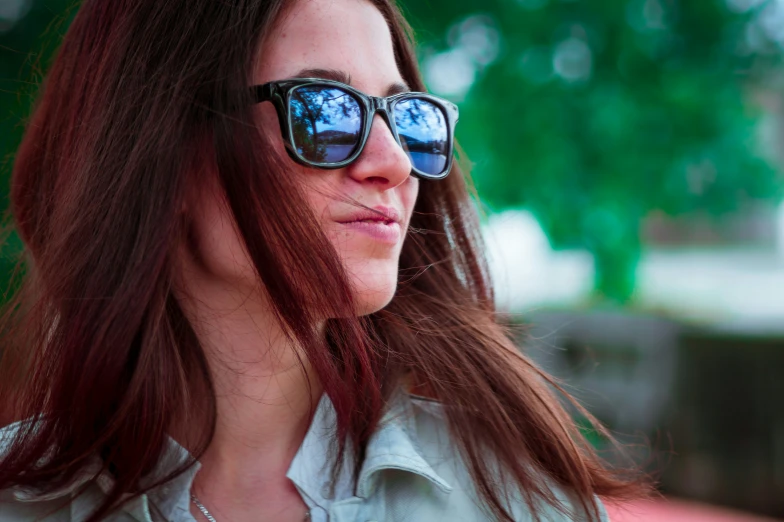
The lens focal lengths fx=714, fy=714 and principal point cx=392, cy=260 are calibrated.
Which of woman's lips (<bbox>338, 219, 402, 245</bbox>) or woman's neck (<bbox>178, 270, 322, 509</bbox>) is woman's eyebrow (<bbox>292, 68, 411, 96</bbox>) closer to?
woman's lips (<bbox>338, 219, 402, 245</bbox>)

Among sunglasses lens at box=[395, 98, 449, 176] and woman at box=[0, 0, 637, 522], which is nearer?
woman at box=[0, 0, 637, 522]

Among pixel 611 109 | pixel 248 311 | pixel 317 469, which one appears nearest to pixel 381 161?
pixel 248 311

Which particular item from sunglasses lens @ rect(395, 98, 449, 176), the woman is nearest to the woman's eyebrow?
the woman

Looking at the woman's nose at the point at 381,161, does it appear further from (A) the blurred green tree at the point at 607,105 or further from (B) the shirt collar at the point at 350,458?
(A) the blurred green tree at the point at 607,105

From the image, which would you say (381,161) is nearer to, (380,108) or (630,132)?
(380,108)

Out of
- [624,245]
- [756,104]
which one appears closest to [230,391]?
[624,245]

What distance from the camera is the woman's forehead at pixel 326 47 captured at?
1420 millimetres

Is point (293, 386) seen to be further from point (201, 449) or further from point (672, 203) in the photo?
point (672, 203)

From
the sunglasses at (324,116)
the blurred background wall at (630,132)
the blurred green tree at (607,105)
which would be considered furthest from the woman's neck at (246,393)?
the blurred green tree at (607,105)

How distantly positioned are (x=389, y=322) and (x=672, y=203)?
3.68 m

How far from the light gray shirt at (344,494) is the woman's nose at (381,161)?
0.55 metres

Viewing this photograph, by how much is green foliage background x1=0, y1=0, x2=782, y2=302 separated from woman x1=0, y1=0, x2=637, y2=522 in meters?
3.12

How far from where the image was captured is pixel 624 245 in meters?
4.77

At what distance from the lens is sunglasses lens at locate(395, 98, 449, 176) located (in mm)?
1547
